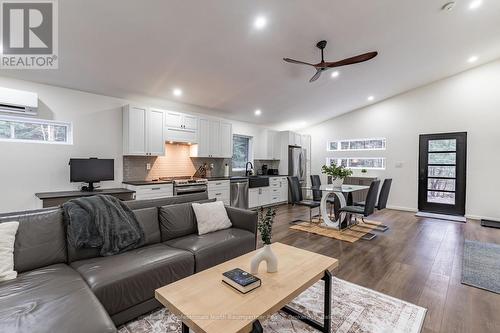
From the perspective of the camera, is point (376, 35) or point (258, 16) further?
point (376, 35)

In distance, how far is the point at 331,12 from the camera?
9.80 feet

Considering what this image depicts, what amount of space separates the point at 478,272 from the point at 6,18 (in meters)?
6.03

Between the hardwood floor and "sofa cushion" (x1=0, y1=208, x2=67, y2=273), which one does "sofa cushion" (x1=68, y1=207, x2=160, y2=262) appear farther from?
the hardwood floor

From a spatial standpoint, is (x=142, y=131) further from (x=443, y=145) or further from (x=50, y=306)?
(x=443, y=145)

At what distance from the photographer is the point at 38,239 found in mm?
1928

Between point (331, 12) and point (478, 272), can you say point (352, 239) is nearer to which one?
point (478, 272)

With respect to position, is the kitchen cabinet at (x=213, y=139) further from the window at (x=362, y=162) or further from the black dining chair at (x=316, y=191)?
the window at (x=362, y=162)

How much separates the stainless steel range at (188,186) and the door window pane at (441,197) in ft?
18.6

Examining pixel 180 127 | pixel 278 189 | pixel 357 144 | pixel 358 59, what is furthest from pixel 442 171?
pixel 180 127

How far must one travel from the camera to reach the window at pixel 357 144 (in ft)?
22.4

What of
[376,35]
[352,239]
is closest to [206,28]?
[376,35]

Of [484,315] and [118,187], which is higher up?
[118,187]

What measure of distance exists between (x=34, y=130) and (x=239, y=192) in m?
3.95

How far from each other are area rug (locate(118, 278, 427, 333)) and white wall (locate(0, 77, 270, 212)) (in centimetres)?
291
